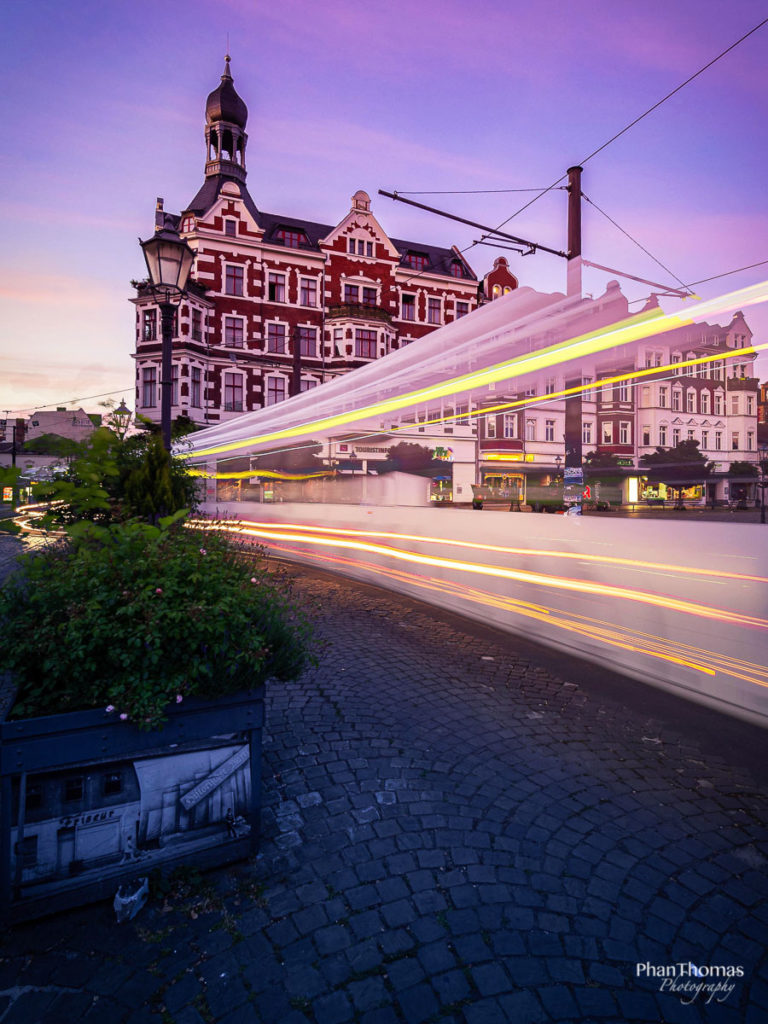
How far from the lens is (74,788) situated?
2.34 meters

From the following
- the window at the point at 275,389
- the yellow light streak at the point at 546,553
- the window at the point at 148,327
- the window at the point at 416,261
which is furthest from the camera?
the window at the point at 416,261

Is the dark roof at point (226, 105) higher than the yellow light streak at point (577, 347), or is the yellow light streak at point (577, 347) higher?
the dark roof at point (226, 105)

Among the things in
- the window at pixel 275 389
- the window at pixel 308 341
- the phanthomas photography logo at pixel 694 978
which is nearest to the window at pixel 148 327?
the window at pixel 275 389

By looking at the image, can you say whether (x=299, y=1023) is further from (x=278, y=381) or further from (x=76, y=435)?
(x=76, y=435)

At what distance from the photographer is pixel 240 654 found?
2.55 metres

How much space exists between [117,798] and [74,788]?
0.19 metres

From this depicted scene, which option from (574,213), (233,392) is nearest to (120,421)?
(574,213)

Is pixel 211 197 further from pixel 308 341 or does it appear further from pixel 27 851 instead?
pixel 27 851

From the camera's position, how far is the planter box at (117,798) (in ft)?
7.41

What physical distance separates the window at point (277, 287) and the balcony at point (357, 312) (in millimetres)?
3172

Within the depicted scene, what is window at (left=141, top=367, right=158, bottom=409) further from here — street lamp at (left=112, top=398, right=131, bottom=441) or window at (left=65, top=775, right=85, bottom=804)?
window at (left=65, top=775, right=85, bottom=804)

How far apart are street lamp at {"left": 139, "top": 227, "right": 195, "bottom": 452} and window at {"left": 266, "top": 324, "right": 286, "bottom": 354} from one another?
91.1ft

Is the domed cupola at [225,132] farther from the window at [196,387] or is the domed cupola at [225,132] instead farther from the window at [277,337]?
the window at [196,387]

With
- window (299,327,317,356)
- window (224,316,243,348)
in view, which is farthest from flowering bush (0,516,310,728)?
window (299,327,317,356)
